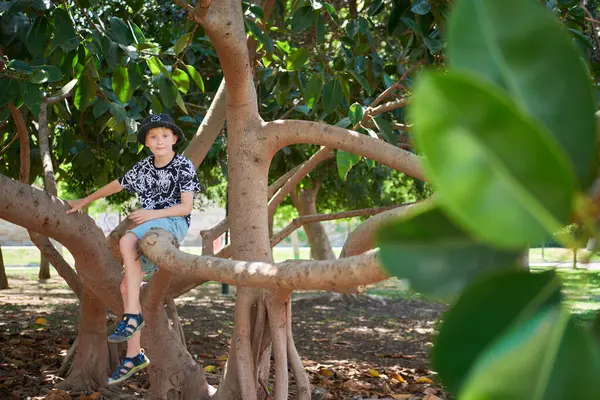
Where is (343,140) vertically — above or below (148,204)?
above

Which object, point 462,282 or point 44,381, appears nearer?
point 462,282

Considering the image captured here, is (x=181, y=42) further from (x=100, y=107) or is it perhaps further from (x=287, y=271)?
(x=287, y=271)

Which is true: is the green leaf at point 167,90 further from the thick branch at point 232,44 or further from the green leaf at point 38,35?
the green leaf at point 38,35

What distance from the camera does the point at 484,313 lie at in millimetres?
468

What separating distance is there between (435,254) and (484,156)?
12 cm

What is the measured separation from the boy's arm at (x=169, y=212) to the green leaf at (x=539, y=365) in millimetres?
3233

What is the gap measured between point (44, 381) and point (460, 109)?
5.55 meters

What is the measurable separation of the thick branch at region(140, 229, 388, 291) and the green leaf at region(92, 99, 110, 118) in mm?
2164

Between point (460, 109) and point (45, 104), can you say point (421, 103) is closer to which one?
point (460, 109)

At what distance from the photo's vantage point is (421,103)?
0.38m

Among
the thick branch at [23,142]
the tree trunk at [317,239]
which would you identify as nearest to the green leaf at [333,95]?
the thick branch at [23,142]

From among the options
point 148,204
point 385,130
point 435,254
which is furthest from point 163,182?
point 435,254

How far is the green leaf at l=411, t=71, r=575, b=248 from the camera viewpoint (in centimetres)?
37

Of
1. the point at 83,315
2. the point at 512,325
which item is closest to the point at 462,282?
the point at 512,325
